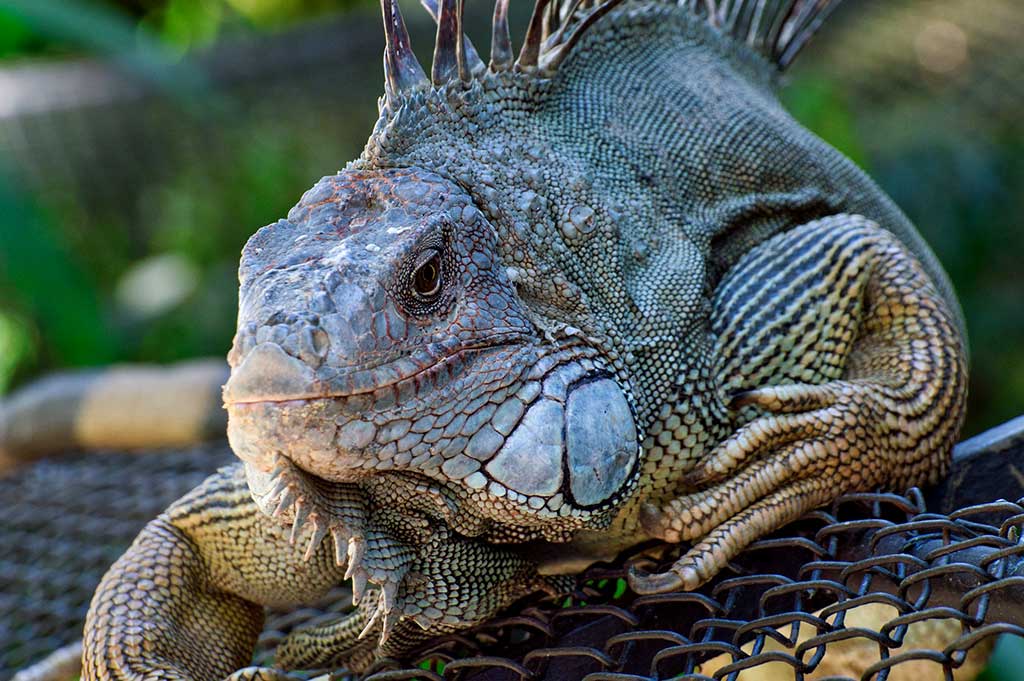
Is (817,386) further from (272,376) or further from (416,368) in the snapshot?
(272,376)

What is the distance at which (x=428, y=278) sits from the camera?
2258mm

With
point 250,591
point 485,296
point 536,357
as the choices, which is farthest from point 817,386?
point 250,591

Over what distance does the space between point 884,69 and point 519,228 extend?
9.54 m

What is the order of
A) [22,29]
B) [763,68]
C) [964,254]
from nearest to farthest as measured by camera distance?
[763,68] → [964,254] → [22,29]

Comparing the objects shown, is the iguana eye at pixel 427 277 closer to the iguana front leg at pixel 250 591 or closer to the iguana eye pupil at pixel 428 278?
the iguana eye pupil at pixel 428 278

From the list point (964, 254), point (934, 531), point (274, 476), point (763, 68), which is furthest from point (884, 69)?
point (274, 476)

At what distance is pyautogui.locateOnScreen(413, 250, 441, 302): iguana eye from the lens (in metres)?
2.22

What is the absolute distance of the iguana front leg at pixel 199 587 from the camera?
2.78m

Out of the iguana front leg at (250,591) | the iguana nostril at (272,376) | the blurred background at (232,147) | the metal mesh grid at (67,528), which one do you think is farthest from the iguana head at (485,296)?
the blurred background at (232,147)

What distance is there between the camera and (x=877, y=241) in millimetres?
3029

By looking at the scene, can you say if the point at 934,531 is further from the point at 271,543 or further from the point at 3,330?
the point at 3,330

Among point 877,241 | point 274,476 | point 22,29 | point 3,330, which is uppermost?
point 22,29

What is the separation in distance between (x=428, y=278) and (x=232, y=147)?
9388 millimetres

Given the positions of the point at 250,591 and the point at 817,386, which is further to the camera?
the point at 250,591
